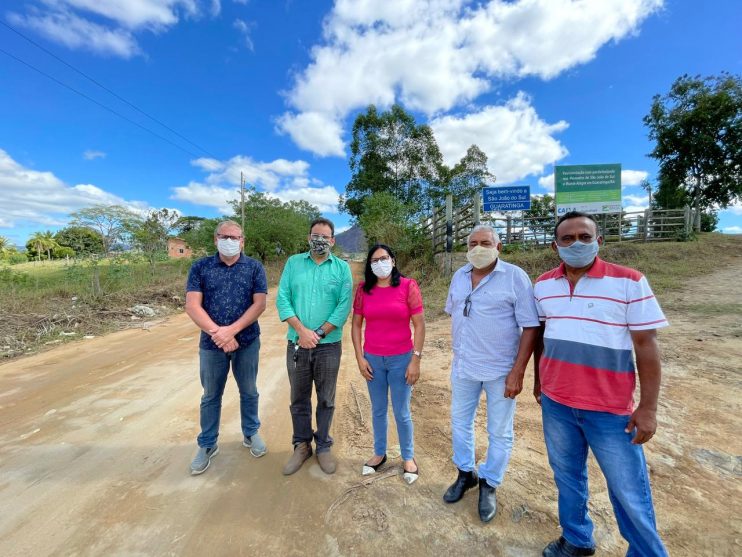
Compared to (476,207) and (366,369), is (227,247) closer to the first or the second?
(366,369)

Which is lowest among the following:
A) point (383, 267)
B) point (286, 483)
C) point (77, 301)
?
point (286, 483)

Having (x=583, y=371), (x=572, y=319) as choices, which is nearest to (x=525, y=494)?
(x=583, y=371)

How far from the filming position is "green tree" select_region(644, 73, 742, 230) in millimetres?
18141

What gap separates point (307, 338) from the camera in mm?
2578

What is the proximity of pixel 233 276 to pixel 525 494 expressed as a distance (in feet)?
8.70

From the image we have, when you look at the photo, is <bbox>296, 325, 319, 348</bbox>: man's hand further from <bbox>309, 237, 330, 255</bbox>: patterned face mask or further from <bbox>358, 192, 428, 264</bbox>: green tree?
<bbox>358, 192, 428, 264</bbox>: green tree

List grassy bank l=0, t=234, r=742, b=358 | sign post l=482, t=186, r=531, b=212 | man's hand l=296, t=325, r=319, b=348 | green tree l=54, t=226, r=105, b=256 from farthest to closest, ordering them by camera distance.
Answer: green tree l=54, t=226, r=105, b=256 < sign post l=482, t=186, r=531, b=212 < grassy bank l=0, t=234, r=742, b=358 < man's hand l=296, t=325, r=319, b=348

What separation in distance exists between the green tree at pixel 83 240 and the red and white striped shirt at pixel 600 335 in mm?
12802

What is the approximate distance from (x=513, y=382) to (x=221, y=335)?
80.5 inches

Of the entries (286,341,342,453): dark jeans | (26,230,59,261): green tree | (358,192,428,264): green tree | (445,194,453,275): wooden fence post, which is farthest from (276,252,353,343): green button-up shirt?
(26,230,59,261): green tree

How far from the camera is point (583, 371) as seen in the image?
1.69m

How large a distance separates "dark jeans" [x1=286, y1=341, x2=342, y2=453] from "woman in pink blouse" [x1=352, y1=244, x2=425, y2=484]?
0.27 metres

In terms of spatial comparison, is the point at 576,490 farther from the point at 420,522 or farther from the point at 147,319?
the point at 147,319

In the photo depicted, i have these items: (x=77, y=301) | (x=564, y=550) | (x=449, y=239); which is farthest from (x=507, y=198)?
(x=77, y=301)
